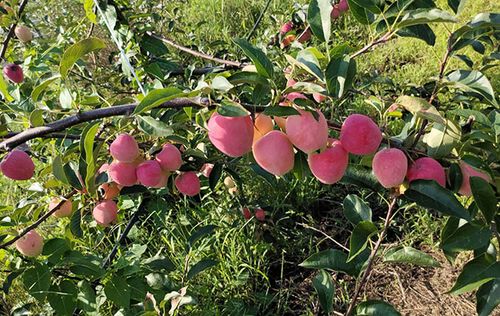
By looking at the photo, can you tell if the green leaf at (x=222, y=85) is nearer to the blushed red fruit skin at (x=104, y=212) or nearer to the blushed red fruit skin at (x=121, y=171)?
the blushed red fruit skin at (x=121, y=171)

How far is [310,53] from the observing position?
613mm

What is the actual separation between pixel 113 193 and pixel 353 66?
1.93ft

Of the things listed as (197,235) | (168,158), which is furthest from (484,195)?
(197,235)

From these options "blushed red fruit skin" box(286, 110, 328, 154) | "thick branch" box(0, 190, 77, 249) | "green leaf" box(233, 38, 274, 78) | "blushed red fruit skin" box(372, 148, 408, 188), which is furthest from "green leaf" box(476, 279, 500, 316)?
"thick branch" box(0, 190, 77, 249)

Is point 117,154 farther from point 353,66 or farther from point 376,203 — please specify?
point 376,203

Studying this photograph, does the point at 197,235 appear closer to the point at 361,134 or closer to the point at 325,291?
the point at 325,291

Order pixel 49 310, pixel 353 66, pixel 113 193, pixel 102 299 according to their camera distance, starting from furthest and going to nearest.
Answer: pixel 49 310, pixel 102 299, pixel 113 193, pixel 353 66

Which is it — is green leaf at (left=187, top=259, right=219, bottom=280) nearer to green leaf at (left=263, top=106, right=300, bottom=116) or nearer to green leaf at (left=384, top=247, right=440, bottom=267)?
green leaf at (left=384, top=247, right=440, bottom=267)

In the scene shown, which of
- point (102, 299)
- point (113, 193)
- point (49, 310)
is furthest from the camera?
point (49, 310)

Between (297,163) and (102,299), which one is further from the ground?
(297,163)

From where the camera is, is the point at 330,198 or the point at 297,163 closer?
the point at 297,163

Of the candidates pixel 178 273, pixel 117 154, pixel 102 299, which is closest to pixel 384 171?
pixel 117 154

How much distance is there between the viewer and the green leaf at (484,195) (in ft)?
2.02

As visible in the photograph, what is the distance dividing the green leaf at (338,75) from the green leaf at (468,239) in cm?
27
